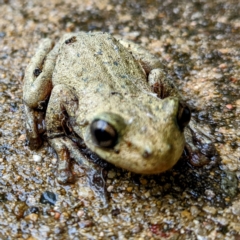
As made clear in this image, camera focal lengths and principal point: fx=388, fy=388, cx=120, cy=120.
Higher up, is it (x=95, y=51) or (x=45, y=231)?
(x=95, y=51)

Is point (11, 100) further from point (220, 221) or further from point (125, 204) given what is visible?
point (220, 221)

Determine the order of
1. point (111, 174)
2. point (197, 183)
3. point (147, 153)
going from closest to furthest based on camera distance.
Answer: point (147, 153) → point (197, 183) → point (111, 174)

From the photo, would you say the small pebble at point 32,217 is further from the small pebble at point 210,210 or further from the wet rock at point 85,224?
the small pebble at point 210,210

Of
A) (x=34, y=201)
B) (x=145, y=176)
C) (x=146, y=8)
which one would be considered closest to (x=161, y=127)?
(x=145, y=176)

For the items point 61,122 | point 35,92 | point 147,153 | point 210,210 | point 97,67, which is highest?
point 97,67

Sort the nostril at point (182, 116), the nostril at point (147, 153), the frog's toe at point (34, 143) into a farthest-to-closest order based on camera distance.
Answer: the frog's toe at point (34, 143), the nostril at point (182, 116), the nostril at point (147, 153)

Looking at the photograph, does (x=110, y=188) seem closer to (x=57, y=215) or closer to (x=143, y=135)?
(x=57, y=215)

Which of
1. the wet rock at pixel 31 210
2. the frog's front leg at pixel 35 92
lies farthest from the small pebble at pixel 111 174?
the frog's front leg at pixel 35 92

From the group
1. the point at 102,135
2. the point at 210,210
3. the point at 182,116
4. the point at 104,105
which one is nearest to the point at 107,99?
the point at 104,105
